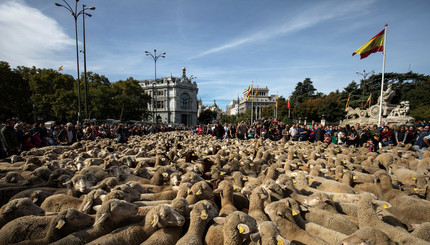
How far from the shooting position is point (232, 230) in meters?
2.85

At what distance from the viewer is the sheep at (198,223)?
2.89 meters

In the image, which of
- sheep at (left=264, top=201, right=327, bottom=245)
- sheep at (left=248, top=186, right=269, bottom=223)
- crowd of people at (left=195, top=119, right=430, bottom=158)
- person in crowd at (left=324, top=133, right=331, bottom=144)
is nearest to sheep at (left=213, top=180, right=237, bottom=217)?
sheep at (left=248, top=186, right=269, bottom=223)

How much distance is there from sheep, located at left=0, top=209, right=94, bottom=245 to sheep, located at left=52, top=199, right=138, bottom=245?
23 centimetres

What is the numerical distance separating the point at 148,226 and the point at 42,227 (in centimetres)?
160

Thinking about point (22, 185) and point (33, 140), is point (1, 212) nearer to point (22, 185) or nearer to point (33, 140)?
point (22, 185)

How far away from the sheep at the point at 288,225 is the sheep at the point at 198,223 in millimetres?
965

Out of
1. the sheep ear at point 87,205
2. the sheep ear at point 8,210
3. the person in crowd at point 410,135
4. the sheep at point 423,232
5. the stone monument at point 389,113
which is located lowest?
the sheep at point 423,232

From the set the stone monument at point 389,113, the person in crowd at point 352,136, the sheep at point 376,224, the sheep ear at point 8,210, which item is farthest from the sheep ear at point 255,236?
the stone monument at point 389,113

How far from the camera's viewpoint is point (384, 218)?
11.9 feet

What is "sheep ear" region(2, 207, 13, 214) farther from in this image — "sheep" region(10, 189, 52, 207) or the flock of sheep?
"sheep" region(10, 189, 52, 207)

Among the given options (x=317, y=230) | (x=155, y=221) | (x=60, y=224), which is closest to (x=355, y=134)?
(x=317, y=230)

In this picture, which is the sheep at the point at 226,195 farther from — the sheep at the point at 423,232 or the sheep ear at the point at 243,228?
the sheep at the point at 423,232

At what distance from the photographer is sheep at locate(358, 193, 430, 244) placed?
279 centimetres

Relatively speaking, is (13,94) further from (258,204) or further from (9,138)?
(258,204)
